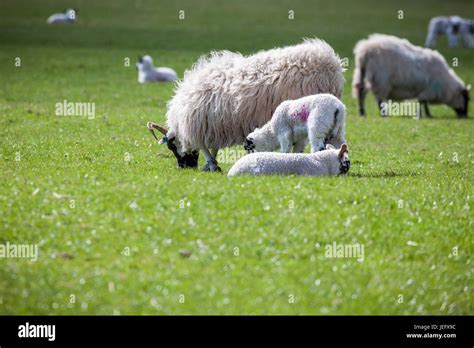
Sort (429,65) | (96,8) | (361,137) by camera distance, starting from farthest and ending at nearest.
Answer: (96,8), (429,65), (361,137)

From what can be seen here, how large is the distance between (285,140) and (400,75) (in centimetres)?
1363

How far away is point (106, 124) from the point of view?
60.5 ft

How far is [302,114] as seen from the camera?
11711 millimetres

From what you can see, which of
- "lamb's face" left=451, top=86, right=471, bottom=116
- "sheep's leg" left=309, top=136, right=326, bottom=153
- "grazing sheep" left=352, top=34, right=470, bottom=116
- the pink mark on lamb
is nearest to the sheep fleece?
the pink mark on lamb

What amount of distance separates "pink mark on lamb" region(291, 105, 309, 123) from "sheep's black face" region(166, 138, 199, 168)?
2.61 metres

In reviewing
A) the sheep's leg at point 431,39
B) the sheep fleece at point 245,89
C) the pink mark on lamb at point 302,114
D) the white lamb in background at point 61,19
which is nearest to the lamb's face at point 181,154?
the sheep fleece at point 245,89

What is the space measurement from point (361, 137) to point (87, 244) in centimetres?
1084

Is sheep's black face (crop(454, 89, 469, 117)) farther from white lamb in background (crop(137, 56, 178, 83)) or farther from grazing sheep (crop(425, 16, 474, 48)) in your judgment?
grazing sheep (crop(425, 16, 474, 48))

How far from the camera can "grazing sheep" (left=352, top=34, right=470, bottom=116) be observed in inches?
957

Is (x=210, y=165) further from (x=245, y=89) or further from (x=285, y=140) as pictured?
(x=285, y=140)

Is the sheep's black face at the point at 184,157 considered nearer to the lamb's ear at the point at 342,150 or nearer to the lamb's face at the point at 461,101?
the lamb's ear at the point at 342,150

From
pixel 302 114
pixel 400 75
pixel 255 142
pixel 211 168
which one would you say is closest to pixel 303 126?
pixel 302 114
